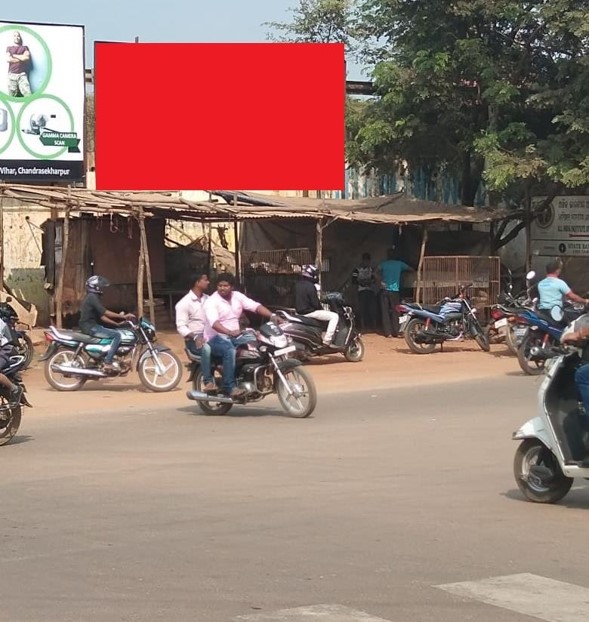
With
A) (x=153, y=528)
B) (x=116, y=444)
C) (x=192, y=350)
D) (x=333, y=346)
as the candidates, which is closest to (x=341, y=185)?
(x=333, y=346)

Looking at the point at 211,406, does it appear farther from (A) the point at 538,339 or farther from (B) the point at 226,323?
(A) the point at 538,339

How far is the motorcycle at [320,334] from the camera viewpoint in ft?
58.3

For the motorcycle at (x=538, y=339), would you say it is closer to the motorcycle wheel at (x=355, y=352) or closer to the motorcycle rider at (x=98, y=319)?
the motorcycle wheel at (x=355, y=352)

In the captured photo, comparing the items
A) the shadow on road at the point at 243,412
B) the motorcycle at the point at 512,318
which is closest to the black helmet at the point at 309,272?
the motorcycle at the point at 512,318

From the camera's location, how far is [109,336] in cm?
1539

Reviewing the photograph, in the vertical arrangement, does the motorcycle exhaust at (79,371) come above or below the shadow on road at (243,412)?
above

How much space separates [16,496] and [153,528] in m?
1.63

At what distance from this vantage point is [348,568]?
6.06m

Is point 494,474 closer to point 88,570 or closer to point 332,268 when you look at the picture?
point 88,570

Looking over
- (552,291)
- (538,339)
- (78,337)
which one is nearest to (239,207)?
(78,337)

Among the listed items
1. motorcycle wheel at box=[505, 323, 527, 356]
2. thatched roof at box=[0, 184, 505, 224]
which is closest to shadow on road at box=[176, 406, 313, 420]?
motorcycle wheel at box=[505, 323, 527, 356]

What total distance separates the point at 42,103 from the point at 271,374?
40.1ft

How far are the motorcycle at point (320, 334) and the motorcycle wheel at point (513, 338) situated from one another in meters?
2.48

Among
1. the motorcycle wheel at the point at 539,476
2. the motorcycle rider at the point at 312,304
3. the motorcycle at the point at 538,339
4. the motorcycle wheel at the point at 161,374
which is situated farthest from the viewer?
the motorcycle rider at the point at 312,304
